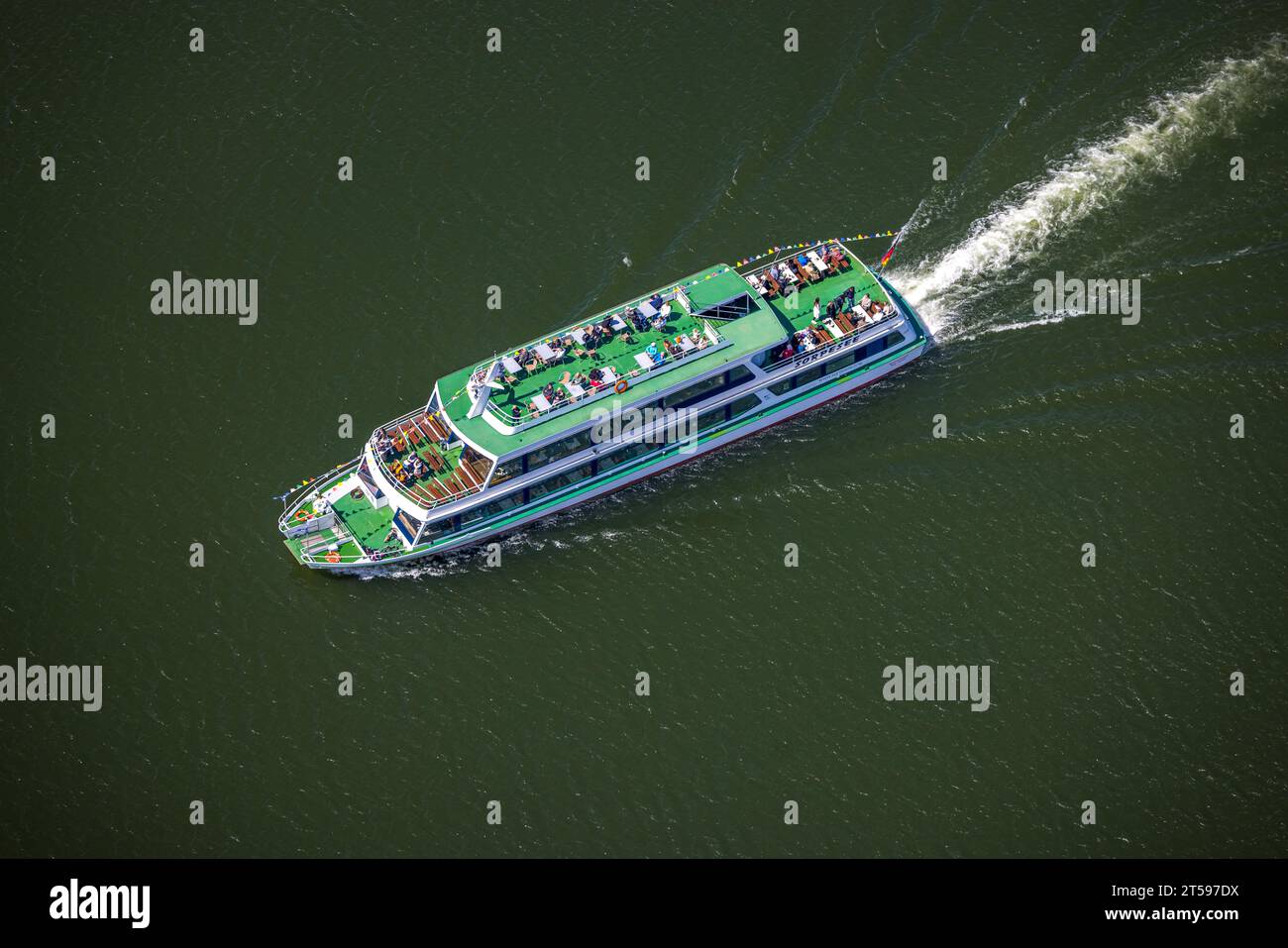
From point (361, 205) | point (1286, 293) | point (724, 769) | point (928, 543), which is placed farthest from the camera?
point (361, 205)

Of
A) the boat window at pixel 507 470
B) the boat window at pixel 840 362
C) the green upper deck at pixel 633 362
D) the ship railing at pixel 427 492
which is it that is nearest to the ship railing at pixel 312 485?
the ship railing at pixel 427 492

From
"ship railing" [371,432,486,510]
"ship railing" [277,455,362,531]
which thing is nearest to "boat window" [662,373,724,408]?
"ship railing" [371,432,486,510]

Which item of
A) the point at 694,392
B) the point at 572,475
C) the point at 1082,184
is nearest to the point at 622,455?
the point at 572,475

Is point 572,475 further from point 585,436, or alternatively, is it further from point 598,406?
point 598,406

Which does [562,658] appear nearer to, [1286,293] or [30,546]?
[30,546]

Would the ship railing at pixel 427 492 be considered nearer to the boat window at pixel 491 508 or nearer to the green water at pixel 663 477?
the boat window at pixel 491 508

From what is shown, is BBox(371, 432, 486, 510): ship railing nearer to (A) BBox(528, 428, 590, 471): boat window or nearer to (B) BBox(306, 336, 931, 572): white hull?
(B) BBox(306, 336, 931, 572): white hull

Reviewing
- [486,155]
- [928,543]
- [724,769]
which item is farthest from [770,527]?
[486,155]
